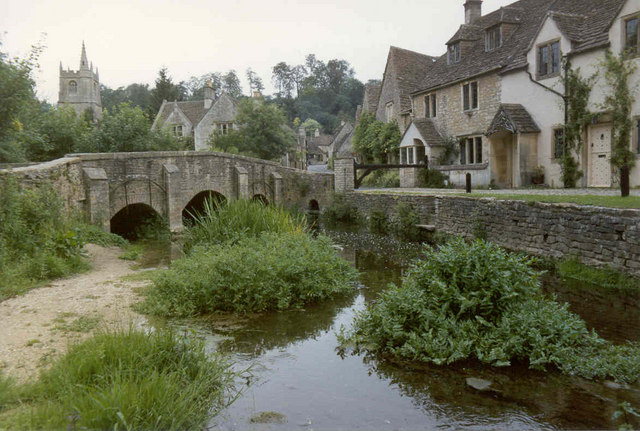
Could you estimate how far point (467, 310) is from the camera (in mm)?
6137

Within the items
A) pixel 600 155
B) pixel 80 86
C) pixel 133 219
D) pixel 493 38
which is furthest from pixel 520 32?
pixel 80 86

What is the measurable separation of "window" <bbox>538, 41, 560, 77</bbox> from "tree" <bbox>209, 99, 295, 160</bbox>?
756 inches

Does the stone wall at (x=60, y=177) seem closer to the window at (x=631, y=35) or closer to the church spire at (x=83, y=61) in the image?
the window at (x=631, y=35)

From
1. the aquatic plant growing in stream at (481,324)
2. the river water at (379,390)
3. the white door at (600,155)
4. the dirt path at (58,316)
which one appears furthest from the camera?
the white door at (600,155)

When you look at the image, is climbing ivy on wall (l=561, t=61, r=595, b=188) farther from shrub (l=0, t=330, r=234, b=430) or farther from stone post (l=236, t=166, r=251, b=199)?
shrub (l=0, t=330, r=234, b=430)

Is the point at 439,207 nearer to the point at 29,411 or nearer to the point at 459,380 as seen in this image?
the point at 459,380

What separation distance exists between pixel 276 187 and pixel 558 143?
41.3 ft

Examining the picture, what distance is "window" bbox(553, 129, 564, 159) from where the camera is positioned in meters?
18.9

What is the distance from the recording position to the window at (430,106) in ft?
90.4

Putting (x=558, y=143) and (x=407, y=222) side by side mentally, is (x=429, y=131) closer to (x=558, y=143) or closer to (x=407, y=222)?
(x=558, y=143)

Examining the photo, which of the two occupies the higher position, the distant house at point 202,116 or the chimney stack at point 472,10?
the chimney stack at point 472,10

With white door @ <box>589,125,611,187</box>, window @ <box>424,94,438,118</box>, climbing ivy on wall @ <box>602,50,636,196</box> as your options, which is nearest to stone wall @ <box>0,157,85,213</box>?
climbing ivy on wall @ <box>602,50,636,196</box>

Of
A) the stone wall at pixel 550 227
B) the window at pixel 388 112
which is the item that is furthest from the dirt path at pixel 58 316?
the window at pixel 388 112

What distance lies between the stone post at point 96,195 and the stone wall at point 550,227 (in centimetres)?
1042
